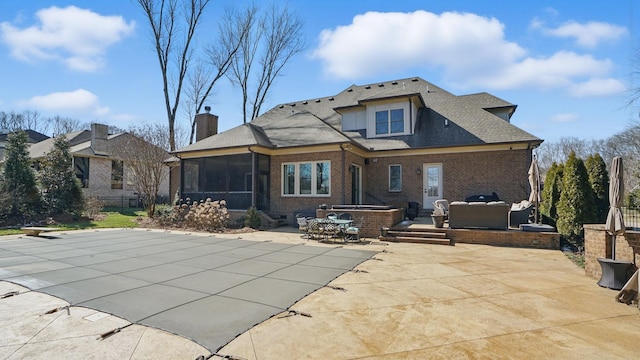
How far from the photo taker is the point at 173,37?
24453 millimetres

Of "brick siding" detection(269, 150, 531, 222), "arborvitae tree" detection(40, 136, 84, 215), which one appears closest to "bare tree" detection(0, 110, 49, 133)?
"arborvitae tree" detection(40, 136, 84, 215)

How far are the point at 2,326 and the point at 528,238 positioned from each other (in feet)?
36.6

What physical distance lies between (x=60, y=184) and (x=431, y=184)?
736 inches

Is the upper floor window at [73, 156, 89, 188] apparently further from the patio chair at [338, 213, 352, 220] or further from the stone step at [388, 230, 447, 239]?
the stone step at [388, 230, 447, 239]

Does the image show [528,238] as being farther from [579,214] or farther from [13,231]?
[13,231]

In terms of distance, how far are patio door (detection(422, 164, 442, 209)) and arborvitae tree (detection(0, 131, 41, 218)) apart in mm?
18897

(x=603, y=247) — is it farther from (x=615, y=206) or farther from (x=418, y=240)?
(x=418, y=240)

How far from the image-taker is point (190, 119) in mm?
27547

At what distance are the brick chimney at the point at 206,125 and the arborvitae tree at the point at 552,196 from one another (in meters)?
17.7

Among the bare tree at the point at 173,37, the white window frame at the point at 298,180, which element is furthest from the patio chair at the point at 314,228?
the bare tree at the point at 173,37

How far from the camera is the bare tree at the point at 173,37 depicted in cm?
2381

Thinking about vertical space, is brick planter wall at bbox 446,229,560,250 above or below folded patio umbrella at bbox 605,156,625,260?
below

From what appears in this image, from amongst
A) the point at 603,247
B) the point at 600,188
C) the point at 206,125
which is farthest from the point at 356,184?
the point at 206,125

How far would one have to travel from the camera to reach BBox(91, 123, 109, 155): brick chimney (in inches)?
953
